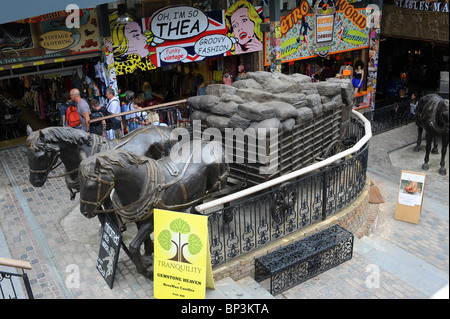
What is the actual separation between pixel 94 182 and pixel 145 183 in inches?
29.5

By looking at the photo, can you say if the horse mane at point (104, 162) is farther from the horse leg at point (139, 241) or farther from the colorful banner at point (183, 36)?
the colorful banner at point (183, 36)

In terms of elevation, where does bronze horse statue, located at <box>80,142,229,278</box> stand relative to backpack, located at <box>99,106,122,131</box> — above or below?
above

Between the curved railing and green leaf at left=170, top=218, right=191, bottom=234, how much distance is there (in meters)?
0.42

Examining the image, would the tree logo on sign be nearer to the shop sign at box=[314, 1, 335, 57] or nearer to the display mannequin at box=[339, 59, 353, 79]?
the display mannequin at box=[339, 59, 353, 79]

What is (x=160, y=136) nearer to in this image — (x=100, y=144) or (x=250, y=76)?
(x=100, y=144)

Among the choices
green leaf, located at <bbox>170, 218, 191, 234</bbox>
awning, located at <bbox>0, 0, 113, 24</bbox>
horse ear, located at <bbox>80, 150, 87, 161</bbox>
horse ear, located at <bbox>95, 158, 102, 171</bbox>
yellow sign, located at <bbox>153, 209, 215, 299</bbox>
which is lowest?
yellow sign, located at <bbox>153, 209, 215, 299</bbox>

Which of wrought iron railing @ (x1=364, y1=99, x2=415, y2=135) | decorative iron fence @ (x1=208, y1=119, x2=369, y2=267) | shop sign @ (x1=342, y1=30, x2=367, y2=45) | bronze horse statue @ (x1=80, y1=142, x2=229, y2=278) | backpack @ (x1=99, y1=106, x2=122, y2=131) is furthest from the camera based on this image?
shop sign @ (x1=342, y1=30, x2=367, y2=45)

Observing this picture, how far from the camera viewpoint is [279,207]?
756 cm

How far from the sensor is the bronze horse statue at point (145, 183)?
5566mm

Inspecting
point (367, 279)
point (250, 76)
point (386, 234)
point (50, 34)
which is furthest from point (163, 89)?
point (367, 279)

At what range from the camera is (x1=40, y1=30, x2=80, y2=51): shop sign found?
1066 centimetres

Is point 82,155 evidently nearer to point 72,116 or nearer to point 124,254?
point 124,254

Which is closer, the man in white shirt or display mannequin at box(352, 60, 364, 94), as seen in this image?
the man in white shirt

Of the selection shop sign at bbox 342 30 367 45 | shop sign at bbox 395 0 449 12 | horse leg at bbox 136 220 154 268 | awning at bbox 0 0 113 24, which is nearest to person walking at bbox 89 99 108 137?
awning at bbox 0 0 113 24
